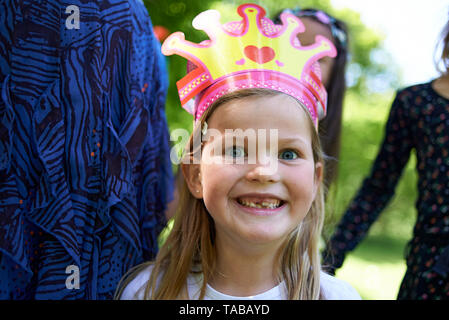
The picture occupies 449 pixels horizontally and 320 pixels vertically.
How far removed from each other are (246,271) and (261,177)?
0.42 m

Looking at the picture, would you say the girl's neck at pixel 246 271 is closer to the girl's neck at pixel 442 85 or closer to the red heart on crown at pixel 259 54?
the red heart on crown at pixel 259 54

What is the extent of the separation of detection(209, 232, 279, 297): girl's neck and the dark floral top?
448 millimetres

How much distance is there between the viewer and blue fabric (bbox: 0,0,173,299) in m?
1.30

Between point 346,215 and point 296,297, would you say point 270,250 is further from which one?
point 346,215

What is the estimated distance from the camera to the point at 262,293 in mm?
1579

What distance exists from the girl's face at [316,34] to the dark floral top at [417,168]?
455 mm

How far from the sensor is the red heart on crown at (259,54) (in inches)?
57.8

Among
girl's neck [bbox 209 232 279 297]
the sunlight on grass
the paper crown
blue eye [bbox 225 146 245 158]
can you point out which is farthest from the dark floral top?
the sunlight on grass

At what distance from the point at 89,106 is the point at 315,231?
99 cm

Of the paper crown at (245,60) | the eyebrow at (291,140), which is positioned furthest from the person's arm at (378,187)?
the eyebrow at (291,140)

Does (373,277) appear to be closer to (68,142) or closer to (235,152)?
(235,152)

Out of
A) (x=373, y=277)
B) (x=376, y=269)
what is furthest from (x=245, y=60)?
(x=376, y=269)

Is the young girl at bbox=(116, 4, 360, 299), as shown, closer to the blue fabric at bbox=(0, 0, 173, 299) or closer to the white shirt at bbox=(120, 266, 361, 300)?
the white shirt at bbox=(120, 266, 361, 300)

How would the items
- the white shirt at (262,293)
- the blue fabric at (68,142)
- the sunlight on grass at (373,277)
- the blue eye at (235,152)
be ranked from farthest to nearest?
1. the sunlight on grass at (373,277)
2. the white shirt at (262,293)
3. the blue eye at (235,152)
4. the blue fabric at (68,142)
